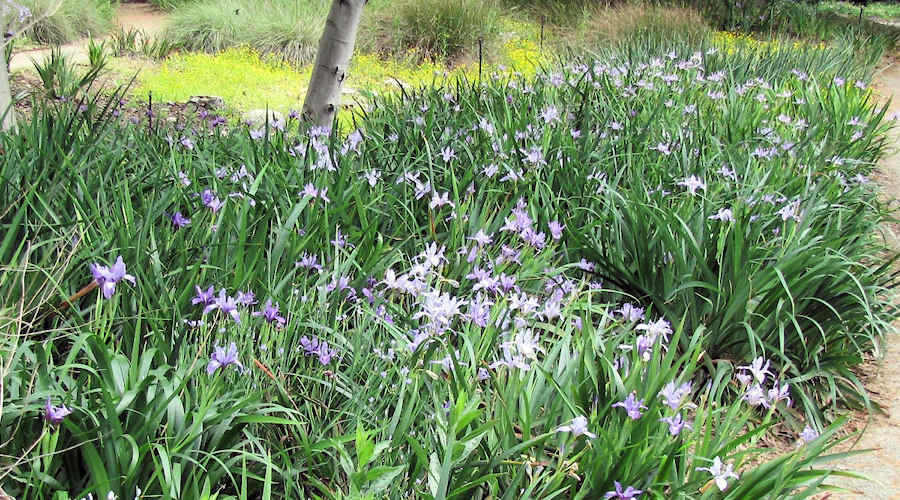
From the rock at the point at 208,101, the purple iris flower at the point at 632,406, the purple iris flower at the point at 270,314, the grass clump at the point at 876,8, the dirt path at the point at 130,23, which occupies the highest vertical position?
the purple iris flower at the point at 270,314

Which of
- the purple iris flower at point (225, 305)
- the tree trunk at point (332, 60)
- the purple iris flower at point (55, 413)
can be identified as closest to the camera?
the purple iris flower at point (55, 413)

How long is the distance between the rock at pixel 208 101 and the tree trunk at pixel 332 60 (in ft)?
10.7

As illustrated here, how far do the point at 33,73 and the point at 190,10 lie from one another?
451cm

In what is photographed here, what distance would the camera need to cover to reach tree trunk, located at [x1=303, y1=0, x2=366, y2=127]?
180 inches

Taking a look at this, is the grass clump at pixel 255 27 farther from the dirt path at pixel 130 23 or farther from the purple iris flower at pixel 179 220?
the purple iris flower at pixel 179 220

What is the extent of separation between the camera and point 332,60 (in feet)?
15.3

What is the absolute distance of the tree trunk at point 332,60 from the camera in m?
4.58

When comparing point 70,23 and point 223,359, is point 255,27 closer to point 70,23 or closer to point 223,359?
point 70,23

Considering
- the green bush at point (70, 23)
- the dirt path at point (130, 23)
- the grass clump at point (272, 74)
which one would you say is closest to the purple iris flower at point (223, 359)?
the grass clump at point (272, 74)

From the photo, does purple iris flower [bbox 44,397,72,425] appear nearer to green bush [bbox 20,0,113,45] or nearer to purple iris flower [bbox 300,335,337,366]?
purple iris flower [bbox 300,335,337,366]

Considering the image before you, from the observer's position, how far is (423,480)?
1.93 meters

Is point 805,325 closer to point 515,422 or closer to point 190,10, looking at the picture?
point 515,422

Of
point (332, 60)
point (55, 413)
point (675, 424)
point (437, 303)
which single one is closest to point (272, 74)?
point (332, 60)

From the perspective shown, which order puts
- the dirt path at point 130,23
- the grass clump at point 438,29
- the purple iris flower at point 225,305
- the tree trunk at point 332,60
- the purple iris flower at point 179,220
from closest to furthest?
the purple iris flower at point 225,305
the purple iris flower at point 179,220
the tree trunk at point 332,60
the grass clump at point 438,29
the dirt path at point 130,23
